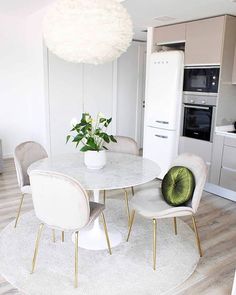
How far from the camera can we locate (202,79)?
382 centimetres

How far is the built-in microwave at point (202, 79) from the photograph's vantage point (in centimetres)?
368

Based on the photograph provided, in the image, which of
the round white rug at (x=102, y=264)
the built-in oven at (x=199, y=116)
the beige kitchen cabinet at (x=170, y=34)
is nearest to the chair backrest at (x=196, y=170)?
the round white rug at (x=102, y=264)

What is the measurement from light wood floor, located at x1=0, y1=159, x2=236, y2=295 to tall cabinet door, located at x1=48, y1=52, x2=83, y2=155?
111 cm

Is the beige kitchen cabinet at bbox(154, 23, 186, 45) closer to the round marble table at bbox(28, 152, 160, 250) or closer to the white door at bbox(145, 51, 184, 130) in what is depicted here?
the white door at bbox(145, 51, 184, 130)

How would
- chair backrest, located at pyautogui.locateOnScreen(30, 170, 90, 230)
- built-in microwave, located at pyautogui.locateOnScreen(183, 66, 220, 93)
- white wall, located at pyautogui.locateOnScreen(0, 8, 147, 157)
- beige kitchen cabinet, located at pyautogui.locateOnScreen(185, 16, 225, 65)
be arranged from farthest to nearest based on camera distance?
1. white wall, located at pyautogui.locateOnScreen(0, 8, 147, 157)
2. built-in microwave, located at pyautogui.locateOnScreen(183, 66, 220, 93)
3. beige kitchen cabinet, located at pyautogui.locateOnScreen(185, 16, 225, 65)
4. chair backrest, located at pyautogui.locateOnScreen(30, 170, 90, 230)

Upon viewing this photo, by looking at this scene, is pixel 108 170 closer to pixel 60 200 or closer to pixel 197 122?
pixel 60 200

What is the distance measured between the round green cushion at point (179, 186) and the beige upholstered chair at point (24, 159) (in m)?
1.25

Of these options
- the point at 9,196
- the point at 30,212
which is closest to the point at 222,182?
the point at 30,212

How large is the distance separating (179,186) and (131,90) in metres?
3.89

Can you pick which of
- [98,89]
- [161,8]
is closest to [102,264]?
[161,8]

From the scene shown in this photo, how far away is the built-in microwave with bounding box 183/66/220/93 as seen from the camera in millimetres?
3680

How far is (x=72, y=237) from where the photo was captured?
275 cm

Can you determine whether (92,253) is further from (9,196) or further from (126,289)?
(9,196)

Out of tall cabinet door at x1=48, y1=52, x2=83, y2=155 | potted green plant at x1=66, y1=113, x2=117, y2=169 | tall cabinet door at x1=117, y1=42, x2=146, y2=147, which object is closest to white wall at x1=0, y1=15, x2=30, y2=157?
tall cabinet door at x1=48, y1=52, x2=83, y2=155
